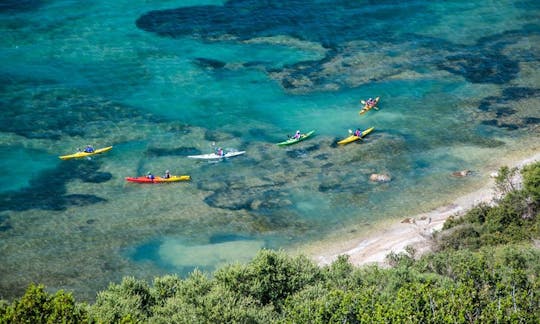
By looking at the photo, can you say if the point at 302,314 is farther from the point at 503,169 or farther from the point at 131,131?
the point at 131,131

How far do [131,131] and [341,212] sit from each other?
20.9 m

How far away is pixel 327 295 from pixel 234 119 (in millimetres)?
33762

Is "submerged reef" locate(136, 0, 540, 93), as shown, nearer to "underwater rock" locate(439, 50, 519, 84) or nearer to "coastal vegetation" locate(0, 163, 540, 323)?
"underwater rock" locate(439, 50, 519, 84)

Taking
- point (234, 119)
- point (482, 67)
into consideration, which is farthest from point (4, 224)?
point (482, 67)

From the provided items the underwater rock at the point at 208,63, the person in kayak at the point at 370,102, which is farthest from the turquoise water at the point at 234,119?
the person in kayak at the point at 370,102

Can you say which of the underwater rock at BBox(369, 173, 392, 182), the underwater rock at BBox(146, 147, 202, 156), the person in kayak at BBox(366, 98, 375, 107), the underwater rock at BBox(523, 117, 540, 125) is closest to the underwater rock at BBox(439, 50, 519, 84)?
the underwater rock at BBox(523, 117, 540, 125)

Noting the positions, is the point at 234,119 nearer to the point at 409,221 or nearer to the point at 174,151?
the point at 174,151

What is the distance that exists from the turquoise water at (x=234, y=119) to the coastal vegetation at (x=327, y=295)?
423 inches

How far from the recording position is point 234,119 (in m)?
60.9

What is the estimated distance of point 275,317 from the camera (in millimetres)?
29812

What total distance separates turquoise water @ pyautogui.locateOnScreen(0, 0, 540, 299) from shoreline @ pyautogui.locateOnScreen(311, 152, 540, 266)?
1259mm

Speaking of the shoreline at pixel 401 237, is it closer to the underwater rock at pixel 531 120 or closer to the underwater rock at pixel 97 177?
the underwater rock at pixel 531 120

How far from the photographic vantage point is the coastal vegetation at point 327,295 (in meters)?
26.8

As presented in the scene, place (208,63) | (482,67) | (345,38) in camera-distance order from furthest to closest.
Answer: (345,38) → (208,63) → (482,67)
